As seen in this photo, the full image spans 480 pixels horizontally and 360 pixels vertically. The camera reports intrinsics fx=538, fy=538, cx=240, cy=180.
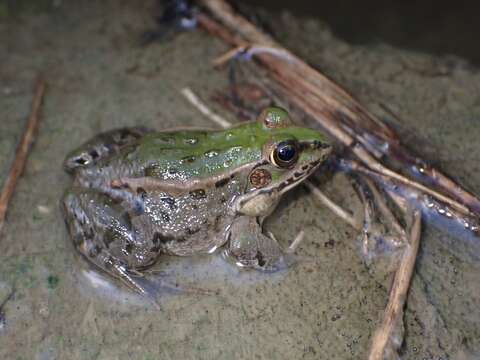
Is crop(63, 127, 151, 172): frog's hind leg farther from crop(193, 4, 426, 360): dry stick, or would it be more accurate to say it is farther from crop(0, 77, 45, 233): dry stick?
crop(193, 4, 426, 360): dry stick

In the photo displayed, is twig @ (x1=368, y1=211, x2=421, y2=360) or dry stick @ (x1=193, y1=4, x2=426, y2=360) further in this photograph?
dry stick @ (x1=193, y1=4, x2=426, y2=360)

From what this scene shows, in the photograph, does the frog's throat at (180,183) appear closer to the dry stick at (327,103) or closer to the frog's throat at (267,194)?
the frog's throat at (267,194)

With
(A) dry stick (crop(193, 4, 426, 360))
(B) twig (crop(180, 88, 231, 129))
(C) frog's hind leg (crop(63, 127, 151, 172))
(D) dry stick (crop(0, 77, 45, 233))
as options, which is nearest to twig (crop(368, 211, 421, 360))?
(A) dry stick (crop(193, 4, 426, 360))

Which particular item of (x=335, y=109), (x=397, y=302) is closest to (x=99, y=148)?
(x=335, y=109)

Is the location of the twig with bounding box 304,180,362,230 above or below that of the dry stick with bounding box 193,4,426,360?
below

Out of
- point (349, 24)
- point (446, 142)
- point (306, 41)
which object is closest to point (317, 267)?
point (446, 142)

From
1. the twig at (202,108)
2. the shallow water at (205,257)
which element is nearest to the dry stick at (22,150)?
the shallow water at (205,257)

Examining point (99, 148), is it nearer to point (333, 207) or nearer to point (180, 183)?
point (180, 183)
